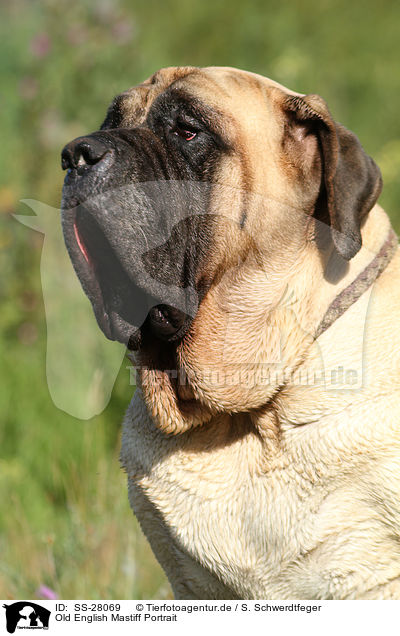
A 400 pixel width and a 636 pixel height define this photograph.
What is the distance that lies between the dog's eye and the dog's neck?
1.43 feet

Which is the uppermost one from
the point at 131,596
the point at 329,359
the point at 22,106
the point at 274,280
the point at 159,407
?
the point at 22,106

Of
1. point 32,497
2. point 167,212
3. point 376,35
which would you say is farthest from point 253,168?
Answer: point 376,35

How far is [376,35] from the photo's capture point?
298 inches

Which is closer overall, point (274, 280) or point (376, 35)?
point (274, 280)

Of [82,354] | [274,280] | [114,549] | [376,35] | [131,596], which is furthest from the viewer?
[376,35]

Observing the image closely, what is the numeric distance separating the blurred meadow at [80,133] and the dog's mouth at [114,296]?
0.67 m

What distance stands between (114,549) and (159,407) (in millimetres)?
1220

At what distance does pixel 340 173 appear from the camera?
2193 mm

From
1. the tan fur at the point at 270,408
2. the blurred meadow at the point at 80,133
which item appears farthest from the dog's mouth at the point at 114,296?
the blurred meadow at the point at 80,133

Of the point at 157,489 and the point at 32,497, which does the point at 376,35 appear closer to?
the point at 32,497
